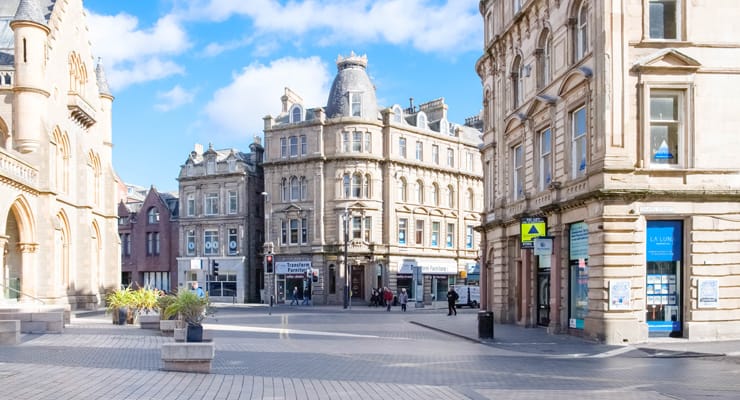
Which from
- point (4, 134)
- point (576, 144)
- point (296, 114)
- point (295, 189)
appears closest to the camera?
point (576, 144)

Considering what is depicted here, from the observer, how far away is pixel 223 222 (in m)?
65.9

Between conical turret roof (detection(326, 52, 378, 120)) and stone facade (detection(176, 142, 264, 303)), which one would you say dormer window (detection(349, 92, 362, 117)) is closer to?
conical turret roof (detection(326, 52, 378, 120))

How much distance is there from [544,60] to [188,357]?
Result: 19.0m

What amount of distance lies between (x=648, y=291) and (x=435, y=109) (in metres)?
48.7

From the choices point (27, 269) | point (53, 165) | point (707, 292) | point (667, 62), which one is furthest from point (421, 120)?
point (707, 292)

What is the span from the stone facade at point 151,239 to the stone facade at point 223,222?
103 inches

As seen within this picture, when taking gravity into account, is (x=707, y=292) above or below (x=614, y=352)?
above

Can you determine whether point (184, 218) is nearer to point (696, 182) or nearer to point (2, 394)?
point (696, 182)

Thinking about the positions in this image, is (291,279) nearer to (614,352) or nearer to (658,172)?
(658,172)

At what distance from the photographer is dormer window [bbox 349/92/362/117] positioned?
199 ft

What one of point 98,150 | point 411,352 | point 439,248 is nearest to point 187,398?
point 411,352

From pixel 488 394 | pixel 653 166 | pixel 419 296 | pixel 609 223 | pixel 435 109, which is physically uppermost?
pixel 435 109

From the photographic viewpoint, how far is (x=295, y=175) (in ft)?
203

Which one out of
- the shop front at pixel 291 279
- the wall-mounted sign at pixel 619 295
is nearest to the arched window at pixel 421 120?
the shop front at pixel 291 279
